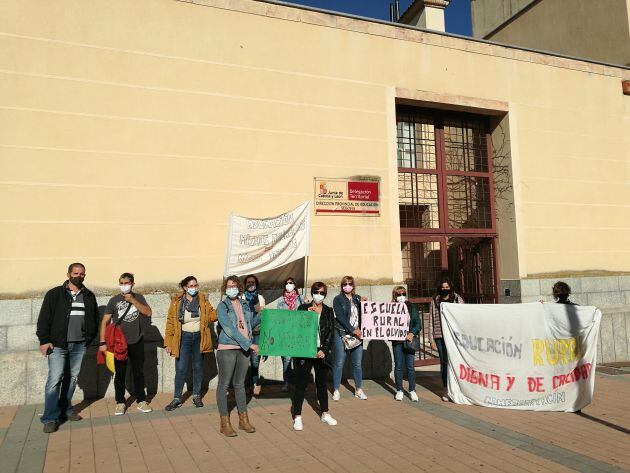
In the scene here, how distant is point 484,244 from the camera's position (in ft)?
36.6

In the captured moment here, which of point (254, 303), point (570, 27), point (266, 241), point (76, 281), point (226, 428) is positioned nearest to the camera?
point (226, 428)

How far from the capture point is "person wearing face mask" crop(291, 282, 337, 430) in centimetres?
579

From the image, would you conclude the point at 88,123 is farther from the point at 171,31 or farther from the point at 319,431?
the point at 319,431

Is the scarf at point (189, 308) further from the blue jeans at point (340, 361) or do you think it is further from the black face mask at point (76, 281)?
the blue jeans at point (340, 361)

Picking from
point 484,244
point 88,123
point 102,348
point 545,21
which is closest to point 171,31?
point 88,123

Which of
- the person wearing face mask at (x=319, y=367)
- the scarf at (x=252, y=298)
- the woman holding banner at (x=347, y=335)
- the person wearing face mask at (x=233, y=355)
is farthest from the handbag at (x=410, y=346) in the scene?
the person wearing face mask at (x=233, y=355)

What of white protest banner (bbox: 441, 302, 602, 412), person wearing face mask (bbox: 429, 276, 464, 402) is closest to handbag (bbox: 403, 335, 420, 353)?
person wearing face mask (bbox: 429, 276, 464, 402)

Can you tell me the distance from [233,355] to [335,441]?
1.48 m

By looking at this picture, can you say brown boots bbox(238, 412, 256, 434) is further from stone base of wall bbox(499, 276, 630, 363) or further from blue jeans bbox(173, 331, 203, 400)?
stone base of wall bbox(499, 276, 630, 363)

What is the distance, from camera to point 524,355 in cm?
666

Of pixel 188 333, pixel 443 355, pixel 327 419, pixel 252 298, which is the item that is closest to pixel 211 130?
pixel 252 298

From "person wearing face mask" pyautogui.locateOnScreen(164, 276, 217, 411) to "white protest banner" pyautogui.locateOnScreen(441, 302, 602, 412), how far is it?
351 cm

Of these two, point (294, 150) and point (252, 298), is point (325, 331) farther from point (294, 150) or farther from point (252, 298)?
point (294, 150)

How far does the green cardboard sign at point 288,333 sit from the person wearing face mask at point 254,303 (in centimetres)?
136
